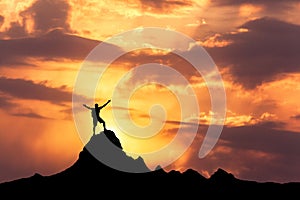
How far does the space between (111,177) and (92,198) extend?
6.22 meters

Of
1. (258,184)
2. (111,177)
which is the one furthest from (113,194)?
(258,184)

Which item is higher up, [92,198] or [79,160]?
[79,160]

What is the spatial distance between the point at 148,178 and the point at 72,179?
658 inches

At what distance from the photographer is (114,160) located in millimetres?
126000

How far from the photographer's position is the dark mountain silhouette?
418 feet

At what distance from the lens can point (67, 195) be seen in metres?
128

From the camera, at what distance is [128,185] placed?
131500 mm

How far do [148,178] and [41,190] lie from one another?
76.8ft

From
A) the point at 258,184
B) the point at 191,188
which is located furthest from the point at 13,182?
the point at 258,184

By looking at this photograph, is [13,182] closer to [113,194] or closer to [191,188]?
[113,194]

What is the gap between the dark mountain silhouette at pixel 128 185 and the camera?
418 feet

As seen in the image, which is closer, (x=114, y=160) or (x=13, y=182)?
(x=114, y=160)

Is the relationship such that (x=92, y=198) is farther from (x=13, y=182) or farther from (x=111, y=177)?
(x=13, y=182)

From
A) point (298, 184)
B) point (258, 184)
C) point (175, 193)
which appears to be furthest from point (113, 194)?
point (298, 184)
